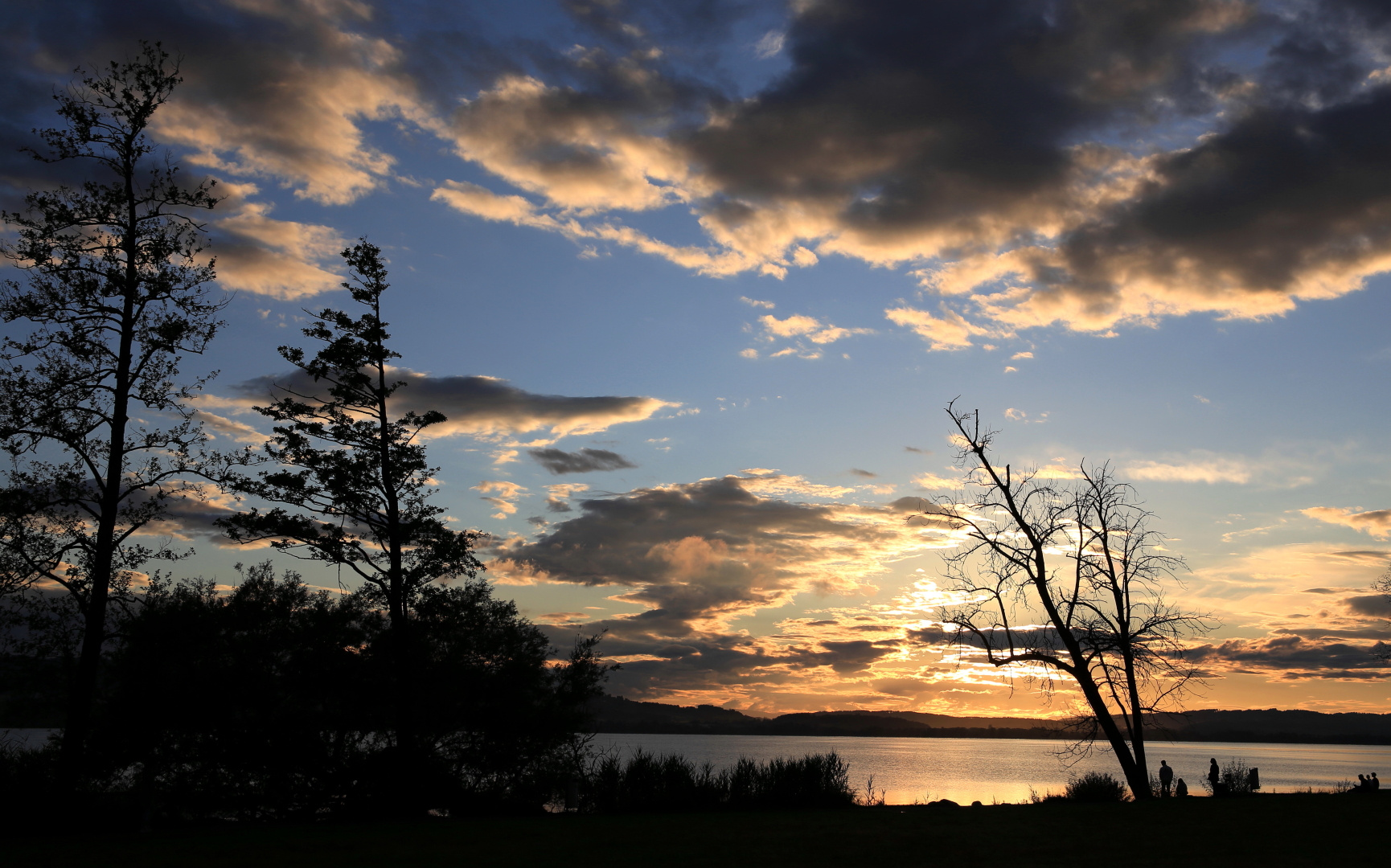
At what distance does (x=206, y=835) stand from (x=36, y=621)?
6047 millimetres

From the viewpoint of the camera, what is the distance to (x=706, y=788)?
26.3 m

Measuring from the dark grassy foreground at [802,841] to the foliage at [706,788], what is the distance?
291 cm

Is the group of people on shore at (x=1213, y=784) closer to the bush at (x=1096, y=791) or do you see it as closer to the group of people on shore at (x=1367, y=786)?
the group of people on shore at (x=1367, y=786)

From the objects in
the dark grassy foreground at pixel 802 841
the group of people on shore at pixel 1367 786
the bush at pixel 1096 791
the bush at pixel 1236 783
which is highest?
the dark grassy foreground at pixel 802 841

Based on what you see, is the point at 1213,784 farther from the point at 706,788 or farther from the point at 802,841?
the point at 802,841

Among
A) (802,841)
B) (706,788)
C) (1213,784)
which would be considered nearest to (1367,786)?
(1213,784)

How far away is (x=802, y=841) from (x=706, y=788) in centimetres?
923

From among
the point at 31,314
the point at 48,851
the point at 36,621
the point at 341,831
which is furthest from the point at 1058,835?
the point at 31,314

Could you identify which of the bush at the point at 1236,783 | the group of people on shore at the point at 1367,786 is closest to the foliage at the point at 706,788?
the bush at the point at 1236,783

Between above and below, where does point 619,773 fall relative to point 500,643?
below

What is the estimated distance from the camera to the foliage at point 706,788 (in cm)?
2580

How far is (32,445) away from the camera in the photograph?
19.0m

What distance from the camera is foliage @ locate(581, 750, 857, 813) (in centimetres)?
2580

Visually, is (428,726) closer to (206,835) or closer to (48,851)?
(206,835)
